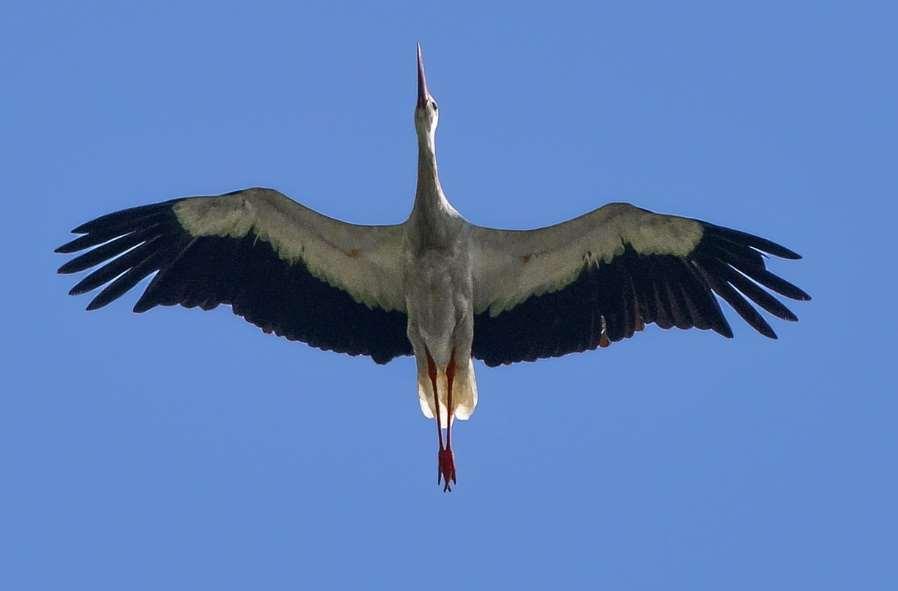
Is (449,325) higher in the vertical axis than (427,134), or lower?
lower

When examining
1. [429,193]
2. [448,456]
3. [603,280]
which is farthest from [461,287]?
[448,456]

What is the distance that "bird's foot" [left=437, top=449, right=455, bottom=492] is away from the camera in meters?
11.1

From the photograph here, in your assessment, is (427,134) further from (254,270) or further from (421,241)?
(254,270)

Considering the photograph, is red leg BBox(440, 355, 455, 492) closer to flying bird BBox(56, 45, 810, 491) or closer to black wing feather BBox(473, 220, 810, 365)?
flying bird BBox(56, 45, 810, 491)

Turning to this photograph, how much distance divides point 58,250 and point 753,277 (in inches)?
179

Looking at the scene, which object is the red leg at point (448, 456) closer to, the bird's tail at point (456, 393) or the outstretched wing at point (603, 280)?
the bird's tail at point (456, 393)

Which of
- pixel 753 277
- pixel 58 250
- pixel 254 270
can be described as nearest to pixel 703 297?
pixel 753 277

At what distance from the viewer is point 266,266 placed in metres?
11.1

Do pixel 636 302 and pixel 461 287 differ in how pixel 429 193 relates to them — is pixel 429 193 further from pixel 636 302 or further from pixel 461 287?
pixel 636 302

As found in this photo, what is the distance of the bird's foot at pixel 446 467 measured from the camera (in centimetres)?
1114

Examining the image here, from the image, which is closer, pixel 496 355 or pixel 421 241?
pixel 421 241

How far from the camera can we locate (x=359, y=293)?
11203 millimetres

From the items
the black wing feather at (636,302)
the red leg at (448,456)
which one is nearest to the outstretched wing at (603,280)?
the black wing feather at (636,302)

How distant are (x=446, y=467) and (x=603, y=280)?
1.66m
